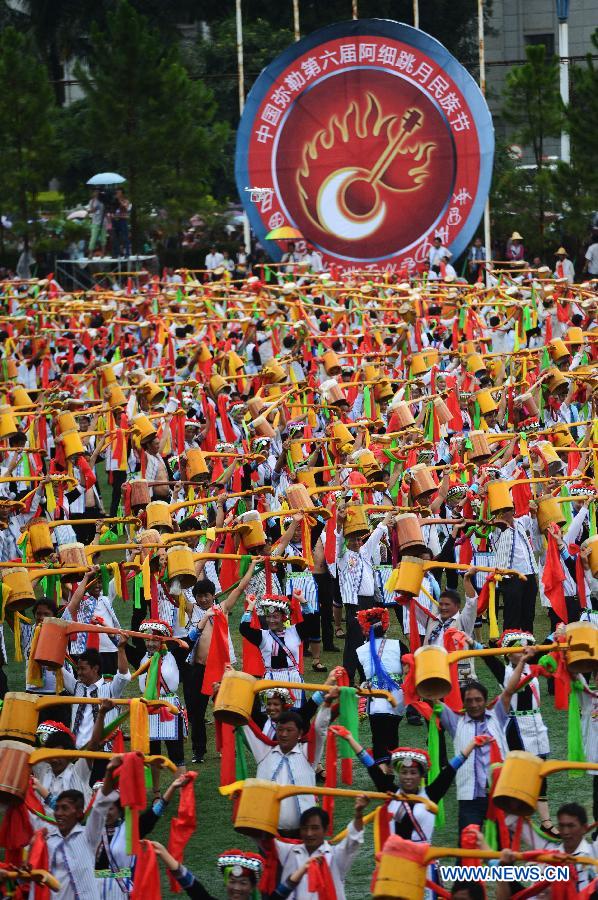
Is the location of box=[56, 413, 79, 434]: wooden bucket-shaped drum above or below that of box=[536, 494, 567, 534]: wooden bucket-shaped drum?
above

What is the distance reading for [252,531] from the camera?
35.4ft

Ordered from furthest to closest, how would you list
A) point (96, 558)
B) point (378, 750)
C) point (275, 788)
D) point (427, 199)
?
point (427, 199) → point (96, 558) → point (378, 750) → point (275, 788)

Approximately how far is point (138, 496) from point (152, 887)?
210 inches

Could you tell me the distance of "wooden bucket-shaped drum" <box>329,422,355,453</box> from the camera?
45.7 ft

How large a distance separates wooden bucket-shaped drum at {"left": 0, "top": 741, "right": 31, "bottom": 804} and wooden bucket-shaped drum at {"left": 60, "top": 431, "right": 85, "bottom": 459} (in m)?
6.95

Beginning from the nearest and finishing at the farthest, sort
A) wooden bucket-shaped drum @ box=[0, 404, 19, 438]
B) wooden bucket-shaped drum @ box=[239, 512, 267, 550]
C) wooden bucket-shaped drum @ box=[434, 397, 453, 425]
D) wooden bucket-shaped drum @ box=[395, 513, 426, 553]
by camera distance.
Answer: wooden bucket-shaped drum @ box=[395, 513, 426, 553], wooden bucket-shaped drum @ box=[239, 512, 267, 550], wooden bucket-shaped drum @ box=[0, 404, 19, 438], wooden bucket-shaped drum @ box=[434, 397, 453, 425]

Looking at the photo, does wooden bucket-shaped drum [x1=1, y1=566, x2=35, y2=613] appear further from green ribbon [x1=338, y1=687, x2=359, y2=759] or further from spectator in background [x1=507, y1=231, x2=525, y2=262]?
spectator in background [x1=507, y1=231, x2=525, y2=262]

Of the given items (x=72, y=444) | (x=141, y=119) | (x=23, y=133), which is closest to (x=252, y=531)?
(x=72, y=444)

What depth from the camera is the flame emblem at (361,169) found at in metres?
28.2

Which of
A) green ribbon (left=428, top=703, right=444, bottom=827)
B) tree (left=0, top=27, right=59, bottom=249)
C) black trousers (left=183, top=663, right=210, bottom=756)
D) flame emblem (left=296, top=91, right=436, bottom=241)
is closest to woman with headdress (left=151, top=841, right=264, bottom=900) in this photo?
green ribbon (left=428, top=703, right=444, bottom=827)

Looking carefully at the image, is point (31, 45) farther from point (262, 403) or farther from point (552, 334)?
point (262, 403)

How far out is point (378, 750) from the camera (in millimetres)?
10008

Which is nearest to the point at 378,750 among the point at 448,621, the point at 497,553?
the point at 448,621

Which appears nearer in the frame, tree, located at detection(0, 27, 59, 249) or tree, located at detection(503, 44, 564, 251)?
tree, located at detection(503, 44, 564, 251)
